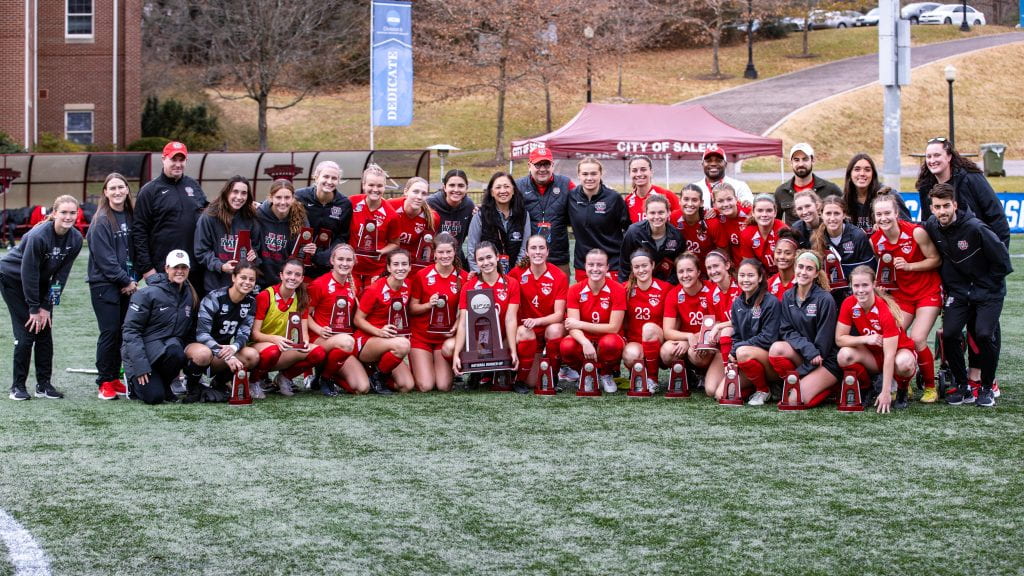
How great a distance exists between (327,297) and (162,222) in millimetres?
1278

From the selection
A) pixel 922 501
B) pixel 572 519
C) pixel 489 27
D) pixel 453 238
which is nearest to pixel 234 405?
pixel 453 238

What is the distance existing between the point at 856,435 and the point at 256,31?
36.5 metres

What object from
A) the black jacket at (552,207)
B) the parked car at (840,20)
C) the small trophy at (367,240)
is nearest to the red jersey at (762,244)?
the black jacket at (552,207)

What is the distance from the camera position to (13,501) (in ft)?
17.1

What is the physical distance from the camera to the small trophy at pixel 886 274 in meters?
7.58

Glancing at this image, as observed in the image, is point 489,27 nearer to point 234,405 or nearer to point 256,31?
point 256,31

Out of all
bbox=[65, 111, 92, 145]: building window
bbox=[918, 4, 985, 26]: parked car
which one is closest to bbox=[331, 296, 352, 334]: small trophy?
bbox=[65, 111, 92, 145]: building window

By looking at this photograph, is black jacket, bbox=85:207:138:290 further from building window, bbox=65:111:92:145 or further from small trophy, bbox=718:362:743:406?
building window, bbox=65:111:92:145

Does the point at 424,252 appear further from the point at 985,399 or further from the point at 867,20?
the point at 867,20

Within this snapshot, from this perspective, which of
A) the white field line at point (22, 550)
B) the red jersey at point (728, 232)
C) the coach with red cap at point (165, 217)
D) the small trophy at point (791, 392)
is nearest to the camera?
the white field line at point (22, 550)

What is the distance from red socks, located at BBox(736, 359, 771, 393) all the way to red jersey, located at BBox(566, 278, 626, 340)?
104 cm

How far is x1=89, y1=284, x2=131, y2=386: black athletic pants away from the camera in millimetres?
7895

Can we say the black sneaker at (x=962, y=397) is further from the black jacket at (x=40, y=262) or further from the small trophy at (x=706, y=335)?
the black jacket at (x=40, y=262)

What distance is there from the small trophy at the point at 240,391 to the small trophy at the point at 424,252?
1.66 meters
